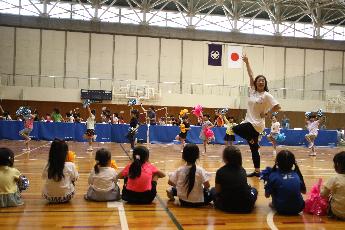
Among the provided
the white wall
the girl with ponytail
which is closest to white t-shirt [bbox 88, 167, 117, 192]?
the girl with ponytail

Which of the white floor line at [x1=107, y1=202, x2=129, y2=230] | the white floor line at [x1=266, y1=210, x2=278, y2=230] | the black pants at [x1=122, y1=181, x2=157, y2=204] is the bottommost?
the white floor line at [x1=266, y1=210, x2=278, y2=230]

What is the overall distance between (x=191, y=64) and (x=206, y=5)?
14.5 feet

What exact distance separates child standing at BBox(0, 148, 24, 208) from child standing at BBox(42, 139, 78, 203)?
1.13 ft

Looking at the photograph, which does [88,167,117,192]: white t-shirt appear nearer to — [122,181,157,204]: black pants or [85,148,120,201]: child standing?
[85,148,120,201]: child standing

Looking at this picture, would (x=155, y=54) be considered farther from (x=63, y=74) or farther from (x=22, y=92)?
(x=22, y=92)

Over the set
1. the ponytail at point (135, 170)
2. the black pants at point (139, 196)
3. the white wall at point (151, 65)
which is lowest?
the black pants at point (139, 196)

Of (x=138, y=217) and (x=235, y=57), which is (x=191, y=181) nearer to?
(x=138, y=217)

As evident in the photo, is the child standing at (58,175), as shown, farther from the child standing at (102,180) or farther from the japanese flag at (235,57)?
the japanese flag at (235,57)

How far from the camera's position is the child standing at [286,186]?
13.8 feet

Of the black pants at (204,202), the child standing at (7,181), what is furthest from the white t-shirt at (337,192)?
the child standing at (7,181)

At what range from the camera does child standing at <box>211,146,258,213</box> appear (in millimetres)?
4277

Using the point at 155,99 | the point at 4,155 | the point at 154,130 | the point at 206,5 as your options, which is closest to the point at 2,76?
the point at 155,99

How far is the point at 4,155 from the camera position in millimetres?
4355

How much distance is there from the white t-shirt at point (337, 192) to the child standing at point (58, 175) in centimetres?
307
